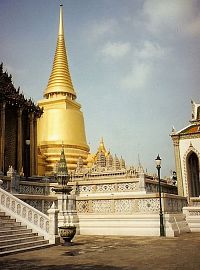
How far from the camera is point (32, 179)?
2769cm

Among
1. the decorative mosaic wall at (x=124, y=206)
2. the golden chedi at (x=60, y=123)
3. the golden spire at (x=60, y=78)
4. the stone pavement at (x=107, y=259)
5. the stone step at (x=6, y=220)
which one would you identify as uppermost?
the golden spire at (x=60, y=78)

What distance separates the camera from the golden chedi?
35.6m

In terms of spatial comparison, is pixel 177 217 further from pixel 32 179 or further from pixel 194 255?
pixel 32 179

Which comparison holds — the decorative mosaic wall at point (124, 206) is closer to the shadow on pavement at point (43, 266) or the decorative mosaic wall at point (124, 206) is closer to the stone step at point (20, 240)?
the stone step at point (20, 240)

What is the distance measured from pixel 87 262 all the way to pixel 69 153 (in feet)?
90.1

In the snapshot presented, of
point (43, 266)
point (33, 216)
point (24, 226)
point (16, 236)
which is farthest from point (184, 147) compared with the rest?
point (43, 266)

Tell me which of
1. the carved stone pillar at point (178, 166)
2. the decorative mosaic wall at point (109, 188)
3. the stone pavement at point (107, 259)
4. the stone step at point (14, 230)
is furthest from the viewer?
the carved stone pillar at point (178, 166)

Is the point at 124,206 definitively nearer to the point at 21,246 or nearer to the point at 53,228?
the point at 53,228

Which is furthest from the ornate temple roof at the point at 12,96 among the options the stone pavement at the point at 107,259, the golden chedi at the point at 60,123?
the stone pavement at the point at 107,259

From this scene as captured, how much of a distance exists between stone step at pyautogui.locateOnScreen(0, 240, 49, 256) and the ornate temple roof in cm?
1851

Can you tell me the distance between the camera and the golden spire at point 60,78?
41438 mm

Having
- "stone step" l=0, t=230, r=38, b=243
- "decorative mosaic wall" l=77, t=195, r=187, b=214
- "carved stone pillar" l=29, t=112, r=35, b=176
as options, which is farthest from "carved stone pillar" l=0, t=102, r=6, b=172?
"stone step" l=0, t=230, r=38, b=243

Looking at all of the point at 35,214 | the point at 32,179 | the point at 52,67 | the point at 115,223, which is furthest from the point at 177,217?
the point at 52,67

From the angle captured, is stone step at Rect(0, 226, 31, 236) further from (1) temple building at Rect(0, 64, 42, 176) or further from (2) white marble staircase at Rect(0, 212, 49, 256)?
(1) temple building at Rect(0, 64, 42, 176)
